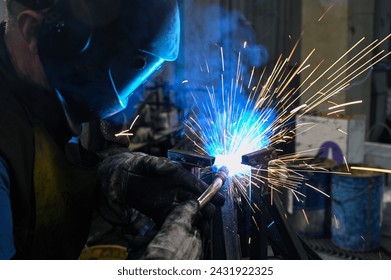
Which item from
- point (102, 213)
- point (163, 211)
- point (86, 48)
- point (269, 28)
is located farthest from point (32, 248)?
point (269, 28)

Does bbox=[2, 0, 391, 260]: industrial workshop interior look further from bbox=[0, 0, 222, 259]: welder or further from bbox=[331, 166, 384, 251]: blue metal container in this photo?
bbox=[0, 0, 222, 259]: welder

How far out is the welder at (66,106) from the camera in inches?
45.1

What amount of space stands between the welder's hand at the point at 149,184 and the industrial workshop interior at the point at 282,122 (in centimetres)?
9

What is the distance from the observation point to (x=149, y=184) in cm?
142

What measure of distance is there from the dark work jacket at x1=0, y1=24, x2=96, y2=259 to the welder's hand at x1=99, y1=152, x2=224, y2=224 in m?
0.09

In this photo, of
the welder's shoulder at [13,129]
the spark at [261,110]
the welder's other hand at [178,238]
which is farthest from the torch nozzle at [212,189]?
the welder's shoulder at [13,129]

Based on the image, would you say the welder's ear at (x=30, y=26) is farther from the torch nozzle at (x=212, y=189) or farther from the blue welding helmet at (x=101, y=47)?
the torch nozzle at (x=212, y=189)

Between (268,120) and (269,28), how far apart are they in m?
0.78

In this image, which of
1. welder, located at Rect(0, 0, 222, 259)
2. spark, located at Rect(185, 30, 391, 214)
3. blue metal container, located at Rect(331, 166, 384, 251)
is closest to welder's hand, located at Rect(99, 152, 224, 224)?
welder, located at Rect(0, 0, 222, 259)

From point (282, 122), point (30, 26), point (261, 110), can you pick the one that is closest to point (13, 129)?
point (30, 26)

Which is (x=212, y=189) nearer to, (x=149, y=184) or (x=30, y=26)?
(x=149, y=184)

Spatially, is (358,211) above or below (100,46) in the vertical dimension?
below

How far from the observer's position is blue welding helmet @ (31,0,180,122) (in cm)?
117

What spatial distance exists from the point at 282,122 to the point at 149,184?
1.40 m
